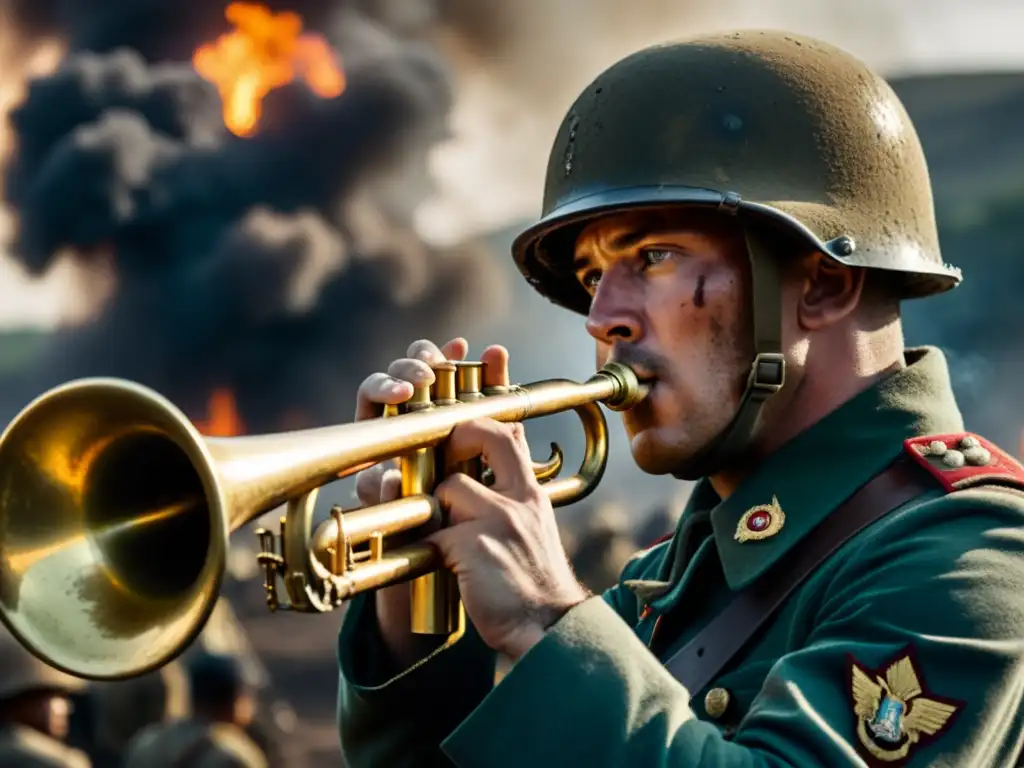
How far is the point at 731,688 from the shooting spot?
11.7 feet

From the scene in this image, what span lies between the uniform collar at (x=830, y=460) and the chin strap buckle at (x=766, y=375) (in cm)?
14

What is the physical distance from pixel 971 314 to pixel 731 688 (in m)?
19.0

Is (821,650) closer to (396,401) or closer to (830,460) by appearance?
(830,460)

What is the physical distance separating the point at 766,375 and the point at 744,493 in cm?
29

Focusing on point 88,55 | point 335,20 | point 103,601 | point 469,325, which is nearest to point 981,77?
point 469,325

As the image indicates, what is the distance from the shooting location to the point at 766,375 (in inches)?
154

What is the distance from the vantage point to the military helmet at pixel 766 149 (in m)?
4.03

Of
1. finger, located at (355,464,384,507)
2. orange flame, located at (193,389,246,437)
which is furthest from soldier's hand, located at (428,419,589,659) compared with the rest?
orange flame, located at (193,389,246,437)

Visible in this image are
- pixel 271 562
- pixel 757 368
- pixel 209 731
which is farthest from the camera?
pixel 209 731

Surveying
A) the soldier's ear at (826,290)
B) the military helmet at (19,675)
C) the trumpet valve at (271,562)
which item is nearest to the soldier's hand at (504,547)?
the trumpet valve at (271,562)

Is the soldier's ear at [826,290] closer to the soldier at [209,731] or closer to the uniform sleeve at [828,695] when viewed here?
the uniform sleeve at [828,695]

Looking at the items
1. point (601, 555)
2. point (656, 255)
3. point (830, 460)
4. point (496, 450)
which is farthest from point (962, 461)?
point (601, 555)

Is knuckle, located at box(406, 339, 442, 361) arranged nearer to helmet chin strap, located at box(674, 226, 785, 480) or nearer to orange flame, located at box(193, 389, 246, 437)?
helmet chin strap, located at box(674, 226, 785, 480)

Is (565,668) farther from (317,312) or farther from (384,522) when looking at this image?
(317,312)
